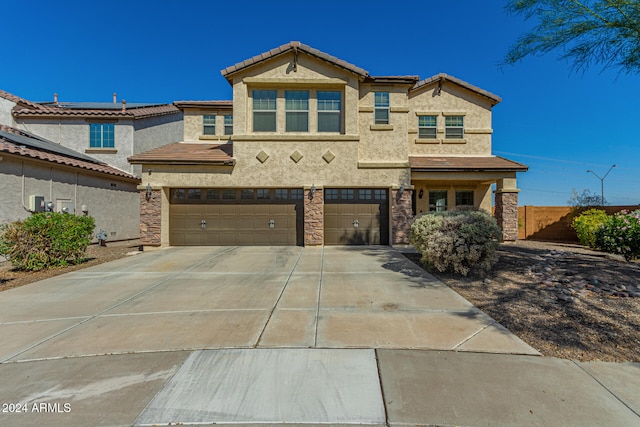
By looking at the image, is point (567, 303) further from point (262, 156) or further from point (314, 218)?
point (262, 156)

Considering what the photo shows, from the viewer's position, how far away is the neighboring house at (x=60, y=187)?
388 inches

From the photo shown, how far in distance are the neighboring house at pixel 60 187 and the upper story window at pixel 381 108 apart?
12.7 meters

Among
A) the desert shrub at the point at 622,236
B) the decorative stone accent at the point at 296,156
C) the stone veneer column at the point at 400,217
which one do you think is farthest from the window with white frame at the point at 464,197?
the decorative stone accent at the point at 296,156

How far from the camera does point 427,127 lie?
47.9ft

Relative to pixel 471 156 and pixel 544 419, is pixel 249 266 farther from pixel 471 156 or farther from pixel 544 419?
pixel 471 156

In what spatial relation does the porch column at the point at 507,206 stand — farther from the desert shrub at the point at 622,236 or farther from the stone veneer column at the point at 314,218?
the stone veneer column at the point at 314,218

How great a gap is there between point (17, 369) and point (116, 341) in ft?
3.04

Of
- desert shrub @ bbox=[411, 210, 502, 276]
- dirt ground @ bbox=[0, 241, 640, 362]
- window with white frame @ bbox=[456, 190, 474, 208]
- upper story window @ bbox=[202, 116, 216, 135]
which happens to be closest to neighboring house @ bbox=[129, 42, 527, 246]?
window with white frame @ bbox=[456, 190, 474, 208]

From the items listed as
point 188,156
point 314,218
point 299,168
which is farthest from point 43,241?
point 314,218

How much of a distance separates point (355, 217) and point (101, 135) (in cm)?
1486

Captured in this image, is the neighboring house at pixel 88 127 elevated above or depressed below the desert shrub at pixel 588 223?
above

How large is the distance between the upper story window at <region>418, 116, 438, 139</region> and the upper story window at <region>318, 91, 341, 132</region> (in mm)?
5015

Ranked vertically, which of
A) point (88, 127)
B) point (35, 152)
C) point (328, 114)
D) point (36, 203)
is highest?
point (88, 127)

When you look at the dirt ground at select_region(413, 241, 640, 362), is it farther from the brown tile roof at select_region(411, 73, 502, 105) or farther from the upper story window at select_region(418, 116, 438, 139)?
the brown tile roof at select_region(411, 73, 502, 105)
